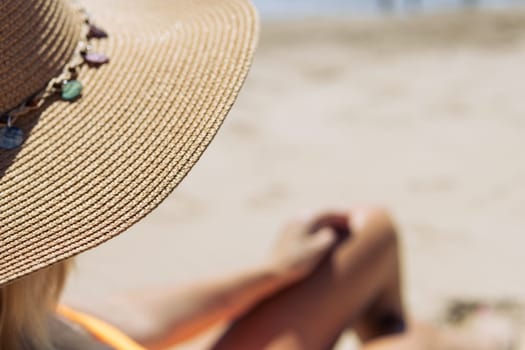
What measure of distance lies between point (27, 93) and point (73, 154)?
0.29 ft

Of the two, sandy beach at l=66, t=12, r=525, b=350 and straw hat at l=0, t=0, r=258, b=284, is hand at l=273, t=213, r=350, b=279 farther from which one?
straw hat at l=0, t=0, r=258, b=284

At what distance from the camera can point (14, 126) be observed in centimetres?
106

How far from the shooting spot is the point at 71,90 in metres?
1.10

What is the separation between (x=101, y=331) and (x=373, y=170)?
213cm

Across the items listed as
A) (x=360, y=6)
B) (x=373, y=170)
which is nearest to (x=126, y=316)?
(x=373, y=170)

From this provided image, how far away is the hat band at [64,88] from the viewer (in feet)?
3.42

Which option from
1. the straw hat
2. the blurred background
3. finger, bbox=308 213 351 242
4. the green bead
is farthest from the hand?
the blurred background

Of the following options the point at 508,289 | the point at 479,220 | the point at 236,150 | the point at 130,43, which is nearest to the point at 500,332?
the point at 508,289

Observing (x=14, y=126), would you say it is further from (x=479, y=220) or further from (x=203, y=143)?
(x=479, y=220)

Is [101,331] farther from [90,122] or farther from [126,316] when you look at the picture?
[90,122]

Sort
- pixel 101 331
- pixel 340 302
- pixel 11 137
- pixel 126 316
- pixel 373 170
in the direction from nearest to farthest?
pixel 11 137, pixel 101 331, pixel 126 316, pixel 340 302, pixel 373 170

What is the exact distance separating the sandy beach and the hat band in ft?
2.93

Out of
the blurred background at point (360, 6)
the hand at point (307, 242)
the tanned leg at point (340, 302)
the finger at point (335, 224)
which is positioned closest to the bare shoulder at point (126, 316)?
the tanned leg at point (340, 302)

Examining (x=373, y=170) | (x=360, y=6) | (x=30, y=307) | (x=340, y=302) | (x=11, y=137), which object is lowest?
(x=360, y=6)
